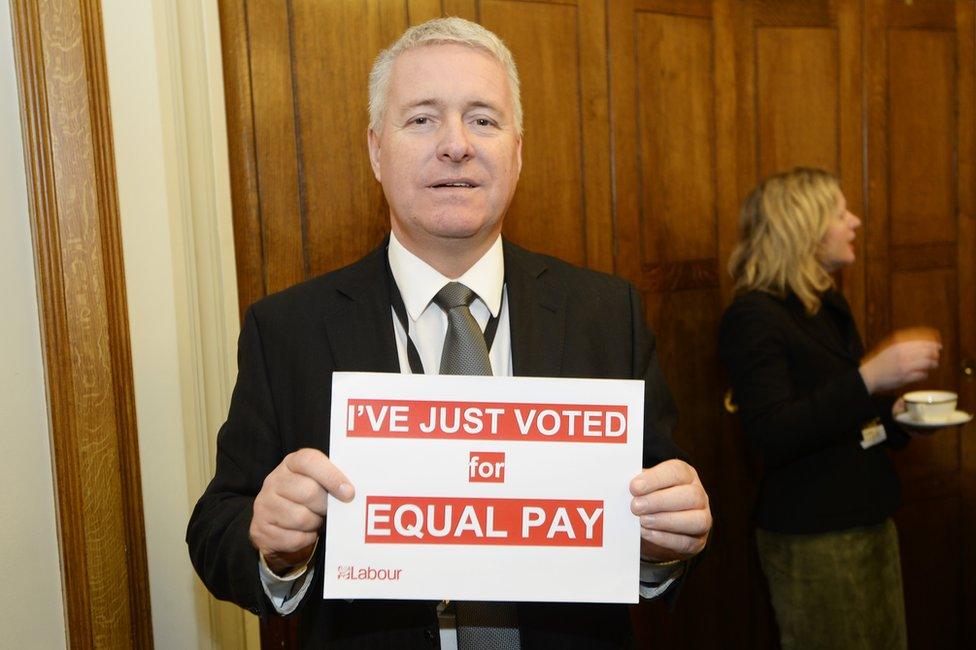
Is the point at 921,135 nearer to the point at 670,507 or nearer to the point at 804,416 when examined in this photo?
the point at 804,416

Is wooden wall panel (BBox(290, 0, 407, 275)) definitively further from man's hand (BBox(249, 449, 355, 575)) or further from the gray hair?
man's hand (BBox(249, 449, 355, 575))

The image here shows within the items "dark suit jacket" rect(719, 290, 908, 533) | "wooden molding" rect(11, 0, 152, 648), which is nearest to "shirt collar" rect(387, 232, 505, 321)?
"wooden molding" rect(11, 0, 152, 648)

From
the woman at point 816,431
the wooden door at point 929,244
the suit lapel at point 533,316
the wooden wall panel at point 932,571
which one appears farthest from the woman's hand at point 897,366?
the suit lapel at point 533,316

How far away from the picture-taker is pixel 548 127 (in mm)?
2625

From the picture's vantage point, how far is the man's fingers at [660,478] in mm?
1201

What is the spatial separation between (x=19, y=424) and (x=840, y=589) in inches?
79.1

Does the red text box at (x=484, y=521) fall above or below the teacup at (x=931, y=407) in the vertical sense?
above

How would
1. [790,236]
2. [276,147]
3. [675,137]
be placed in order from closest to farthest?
[276,147] → [790,236] → [675,137]

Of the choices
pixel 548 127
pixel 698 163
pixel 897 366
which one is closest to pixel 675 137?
pixel 698 163

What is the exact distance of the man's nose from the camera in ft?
4.66

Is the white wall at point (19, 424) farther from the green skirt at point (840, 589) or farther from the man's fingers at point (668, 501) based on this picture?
the green skirt at point (840, 589)

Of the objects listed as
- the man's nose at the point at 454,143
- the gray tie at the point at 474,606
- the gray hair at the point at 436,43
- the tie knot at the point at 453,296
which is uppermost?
the gray hair at the point at 436,43

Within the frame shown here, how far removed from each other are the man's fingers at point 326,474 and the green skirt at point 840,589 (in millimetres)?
1726

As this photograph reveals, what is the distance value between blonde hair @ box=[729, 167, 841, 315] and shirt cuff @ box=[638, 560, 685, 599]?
4.60 feet
